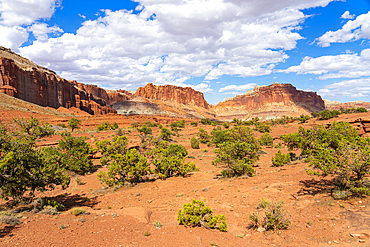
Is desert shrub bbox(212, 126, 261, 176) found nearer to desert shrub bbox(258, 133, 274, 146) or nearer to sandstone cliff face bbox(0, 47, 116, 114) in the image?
desert shrub bbox(258, 133, 274, 146)

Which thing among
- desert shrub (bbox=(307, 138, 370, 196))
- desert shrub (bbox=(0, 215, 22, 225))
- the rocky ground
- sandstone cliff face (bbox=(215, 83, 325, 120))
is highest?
sandstone cliff face (bbox=(215, 83, 325, 120))

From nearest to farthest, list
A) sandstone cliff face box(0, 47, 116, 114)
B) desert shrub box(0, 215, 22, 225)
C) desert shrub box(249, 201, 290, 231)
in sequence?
1. desert shrub box(0, 215, 22, 225)
2. desert shrub box(249, 201, 290, 231)
3. sandstone cliff face box(0, 47, 116, 114)

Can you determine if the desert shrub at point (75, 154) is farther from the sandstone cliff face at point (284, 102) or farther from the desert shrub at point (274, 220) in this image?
the sandstone cliff face at point (284, 102)

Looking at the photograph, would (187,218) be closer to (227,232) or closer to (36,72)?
(227,232)

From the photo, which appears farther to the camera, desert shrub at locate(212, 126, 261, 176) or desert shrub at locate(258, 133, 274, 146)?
desert shrub at locate(258, 133, 274, 146)

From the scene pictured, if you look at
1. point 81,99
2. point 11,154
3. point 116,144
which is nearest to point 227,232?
point 11,154

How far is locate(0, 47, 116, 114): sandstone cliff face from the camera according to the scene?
6688cm

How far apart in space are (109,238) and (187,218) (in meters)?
2.95

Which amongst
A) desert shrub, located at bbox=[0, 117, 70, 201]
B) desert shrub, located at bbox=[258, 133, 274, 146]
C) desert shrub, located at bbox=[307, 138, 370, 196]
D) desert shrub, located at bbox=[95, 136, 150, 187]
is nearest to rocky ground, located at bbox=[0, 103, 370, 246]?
desert shrub, located at bbox=[307, 138, 370, 196]

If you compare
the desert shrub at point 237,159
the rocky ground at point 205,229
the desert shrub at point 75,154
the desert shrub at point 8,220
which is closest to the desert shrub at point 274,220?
the rocky ground at point 205,229

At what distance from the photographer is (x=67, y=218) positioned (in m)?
7.63

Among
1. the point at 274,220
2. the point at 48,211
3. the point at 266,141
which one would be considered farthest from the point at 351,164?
the point at 266,141

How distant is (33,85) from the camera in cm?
7781

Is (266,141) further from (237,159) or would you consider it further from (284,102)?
(284,102)
